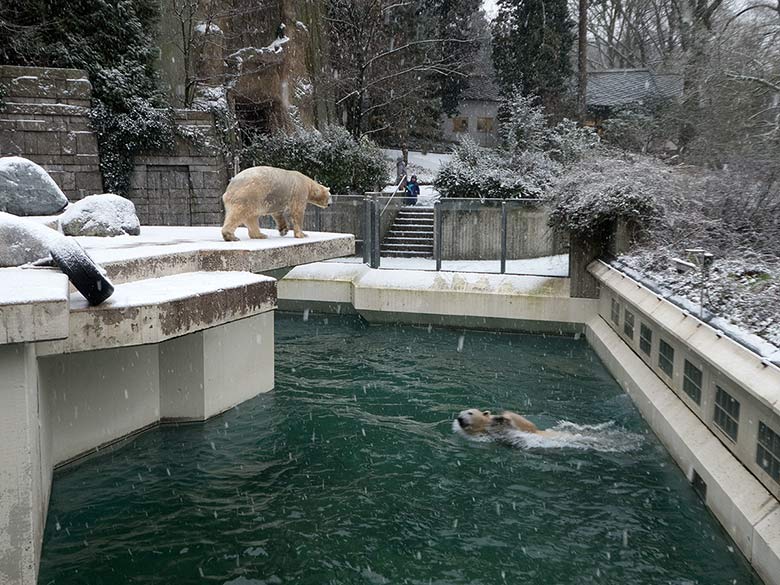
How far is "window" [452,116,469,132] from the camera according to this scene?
44906mm

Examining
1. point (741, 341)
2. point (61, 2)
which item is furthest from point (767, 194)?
point (61, 2)

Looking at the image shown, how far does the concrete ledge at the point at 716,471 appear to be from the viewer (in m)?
5.00

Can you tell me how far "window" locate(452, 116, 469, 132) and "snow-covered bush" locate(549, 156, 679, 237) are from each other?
103ft

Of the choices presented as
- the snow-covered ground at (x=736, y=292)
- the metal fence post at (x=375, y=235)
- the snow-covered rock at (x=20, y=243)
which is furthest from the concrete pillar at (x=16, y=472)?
the metal fence post at (x=375, y=235)

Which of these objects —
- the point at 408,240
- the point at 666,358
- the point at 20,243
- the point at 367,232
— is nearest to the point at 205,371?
the point at 20,243

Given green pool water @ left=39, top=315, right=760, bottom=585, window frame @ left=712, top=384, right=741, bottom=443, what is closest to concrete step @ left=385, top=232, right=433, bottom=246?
green pool water @ left=39, top=315, right=760, bottom=585

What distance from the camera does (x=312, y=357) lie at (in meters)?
12.0

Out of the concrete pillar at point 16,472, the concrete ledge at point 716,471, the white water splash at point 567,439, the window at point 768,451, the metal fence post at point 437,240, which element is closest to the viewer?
the concrete pillar at point 16,472

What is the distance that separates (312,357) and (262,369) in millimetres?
2477

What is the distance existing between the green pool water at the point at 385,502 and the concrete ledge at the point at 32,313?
6.40 ft

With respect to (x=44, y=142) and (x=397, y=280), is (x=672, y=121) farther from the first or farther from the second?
(x=44, y=142)

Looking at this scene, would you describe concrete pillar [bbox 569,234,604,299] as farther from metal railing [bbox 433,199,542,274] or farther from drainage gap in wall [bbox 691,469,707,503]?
drainage gap in wall [bbox 691,469,707,503]

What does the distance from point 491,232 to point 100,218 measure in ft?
27.6

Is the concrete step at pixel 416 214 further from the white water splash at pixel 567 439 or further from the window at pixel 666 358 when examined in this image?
the white water splash at pixel 567 439
